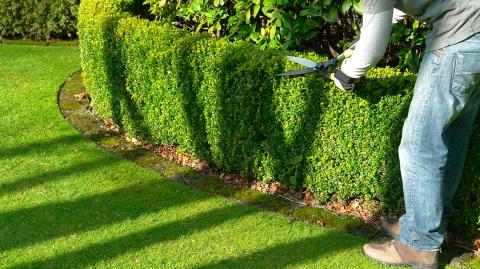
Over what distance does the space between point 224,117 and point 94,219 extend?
1313mm

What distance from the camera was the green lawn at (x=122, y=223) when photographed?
13.8ft

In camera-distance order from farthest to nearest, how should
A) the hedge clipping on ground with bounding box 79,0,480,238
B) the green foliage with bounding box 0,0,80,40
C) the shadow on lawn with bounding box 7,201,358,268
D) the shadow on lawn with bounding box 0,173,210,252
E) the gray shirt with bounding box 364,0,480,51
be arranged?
the green foliage with bounding box 0,0,80,40 < the shadow on lawn with bounding box 0,173,210,252 < the hedge clipping on ground with bounding box 79,0,480,238 < the shadow on lawn with bounding box 7,201,358,268 < the gray shirt with bounding box 364,0,480,51

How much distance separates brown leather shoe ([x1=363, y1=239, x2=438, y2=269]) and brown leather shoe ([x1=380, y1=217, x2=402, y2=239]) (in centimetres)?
18

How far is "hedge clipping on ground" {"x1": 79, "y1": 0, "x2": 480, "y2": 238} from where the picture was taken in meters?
4.40

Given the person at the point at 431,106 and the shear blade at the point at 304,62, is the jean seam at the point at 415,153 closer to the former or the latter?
the person at the point at 431,106

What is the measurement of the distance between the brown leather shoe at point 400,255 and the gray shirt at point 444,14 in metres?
1.22

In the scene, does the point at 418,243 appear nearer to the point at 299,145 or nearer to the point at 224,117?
the point at 299,145

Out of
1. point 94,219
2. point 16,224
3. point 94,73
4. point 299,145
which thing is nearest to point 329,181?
point 299,145

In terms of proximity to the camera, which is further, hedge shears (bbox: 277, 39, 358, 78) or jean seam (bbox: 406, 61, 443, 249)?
hedge shears (bbox: 277, 39, 358, 78)

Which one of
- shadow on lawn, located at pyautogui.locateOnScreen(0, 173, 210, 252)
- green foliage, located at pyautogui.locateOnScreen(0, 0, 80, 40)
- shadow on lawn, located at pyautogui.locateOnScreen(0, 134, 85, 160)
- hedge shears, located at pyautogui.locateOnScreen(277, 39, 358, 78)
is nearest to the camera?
hedge shears, located at pyautogui.locateOnScreen(277, 39, 358, 78)

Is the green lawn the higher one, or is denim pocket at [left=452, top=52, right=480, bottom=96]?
denim pocket at [left=452, top=52, right=480, bottom=96]

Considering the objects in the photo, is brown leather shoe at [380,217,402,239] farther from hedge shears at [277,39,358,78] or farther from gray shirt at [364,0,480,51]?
gray shirt at [364,0,480,51]

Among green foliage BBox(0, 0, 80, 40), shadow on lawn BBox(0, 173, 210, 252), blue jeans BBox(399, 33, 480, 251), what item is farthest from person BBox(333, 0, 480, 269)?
green foliage BBox(0, 0, 80, 40)

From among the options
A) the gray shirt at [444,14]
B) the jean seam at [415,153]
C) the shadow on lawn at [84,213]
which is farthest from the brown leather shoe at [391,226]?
the shadow on lawn at [84,213]
